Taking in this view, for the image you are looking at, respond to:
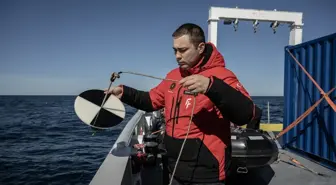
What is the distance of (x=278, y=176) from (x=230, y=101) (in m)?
3.78

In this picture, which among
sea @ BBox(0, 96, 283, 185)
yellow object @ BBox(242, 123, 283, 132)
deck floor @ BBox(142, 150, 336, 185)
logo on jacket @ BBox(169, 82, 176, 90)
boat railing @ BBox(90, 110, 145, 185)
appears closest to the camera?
logo on jacket @ BBox(169, 82, 176, 90)

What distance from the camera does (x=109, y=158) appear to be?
339cm

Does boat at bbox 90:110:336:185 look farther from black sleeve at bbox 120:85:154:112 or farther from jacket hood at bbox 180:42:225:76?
jacket hood at bbox 180:42:225:76

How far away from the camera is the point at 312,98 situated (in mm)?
5590

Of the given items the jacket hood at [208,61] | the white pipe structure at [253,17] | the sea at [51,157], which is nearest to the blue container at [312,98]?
the white pipe structure at [253,17]

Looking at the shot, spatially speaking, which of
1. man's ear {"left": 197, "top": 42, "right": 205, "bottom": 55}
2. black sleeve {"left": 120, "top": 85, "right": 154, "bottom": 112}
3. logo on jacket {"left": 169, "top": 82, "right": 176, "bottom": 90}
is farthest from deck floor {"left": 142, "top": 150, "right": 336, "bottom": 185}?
man's ear {"left": 197, "top": 42, "right": 205, "bottom": 55}

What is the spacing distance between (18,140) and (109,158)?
15.8m

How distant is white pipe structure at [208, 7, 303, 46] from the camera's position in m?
7.55

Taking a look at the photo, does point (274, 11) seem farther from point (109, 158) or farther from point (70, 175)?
point (70, 175)

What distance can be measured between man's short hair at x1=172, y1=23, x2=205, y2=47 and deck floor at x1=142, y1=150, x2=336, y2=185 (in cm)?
313

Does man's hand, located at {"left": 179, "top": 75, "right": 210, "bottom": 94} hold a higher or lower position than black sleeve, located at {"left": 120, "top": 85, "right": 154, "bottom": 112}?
higher

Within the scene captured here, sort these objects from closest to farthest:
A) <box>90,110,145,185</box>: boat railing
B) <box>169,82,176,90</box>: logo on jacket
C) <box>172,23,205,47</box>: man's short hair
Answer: <box>172,23,205,47</box>: man's short hair, <box>169,82,176,90</box>: logo on jacket, <box>90,110,145,185</box>: boat railing

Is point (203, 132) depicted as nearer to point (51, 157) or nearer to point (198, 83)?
point (198, 83)

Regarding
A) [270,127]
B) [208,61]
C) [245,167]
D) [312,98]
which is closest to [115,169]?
[208,61]
